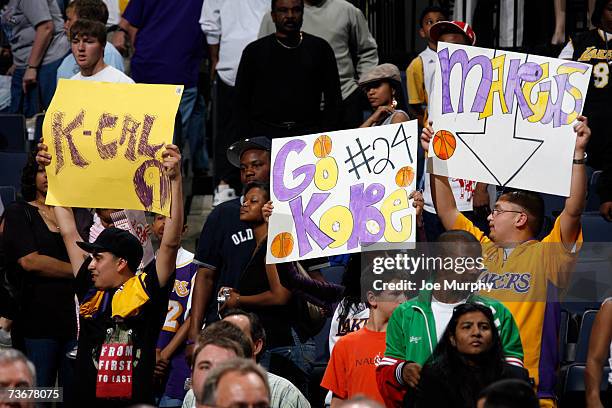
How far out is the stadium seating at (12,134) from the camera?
11547 millimetres

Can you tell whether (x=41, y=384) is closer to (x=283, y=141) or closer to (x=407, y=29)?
(x=283, y=141)

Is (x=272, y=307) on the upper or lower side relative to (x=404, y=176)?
lower

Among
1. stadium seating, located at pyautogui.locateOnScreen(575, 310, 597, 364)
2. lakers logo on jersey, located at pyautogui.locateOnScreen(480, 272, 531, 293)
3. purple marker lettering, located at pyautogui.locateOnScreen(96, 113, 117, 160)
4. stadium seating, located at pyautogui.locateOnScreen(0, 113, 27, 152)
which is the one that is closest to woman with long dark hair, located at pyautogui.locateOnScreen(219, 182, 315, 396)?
purple marker lettering, located at pyautogui.locateOnScreen(96, 113, 117, 160)

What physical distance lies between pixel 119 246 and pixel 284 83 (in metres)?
3.03

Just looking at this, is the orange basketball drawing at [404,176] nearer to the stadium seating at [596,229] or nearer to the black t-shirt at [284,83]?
the stadium seating at [596,229]

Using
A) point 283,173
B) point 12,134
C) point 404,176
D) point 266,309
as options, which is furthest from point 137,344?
point 12,134

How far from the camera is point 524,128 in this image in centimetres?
787

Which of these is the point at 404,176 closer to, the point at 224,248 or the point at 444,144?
the point at 444,144

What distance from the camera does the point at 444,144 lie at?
7.91 meters

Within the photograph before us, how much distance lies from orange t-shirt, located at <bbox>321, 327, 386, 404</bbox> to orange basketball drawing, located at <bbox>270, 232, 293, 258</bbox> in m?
0.63

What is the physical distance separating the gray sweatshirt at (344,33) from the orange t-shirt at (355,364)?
4040mm

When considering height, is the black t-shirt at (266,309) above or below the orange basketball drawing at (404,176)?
below

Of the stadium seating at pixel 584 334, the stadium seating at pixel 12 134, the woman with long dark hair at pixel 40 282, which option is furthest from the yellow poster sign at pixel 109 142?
the stadium seating at pixel 12 134

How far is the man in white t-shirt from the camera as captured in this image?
916cm
